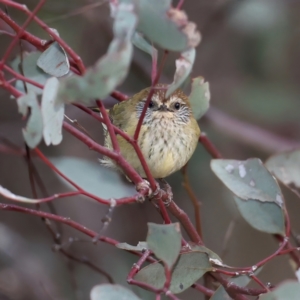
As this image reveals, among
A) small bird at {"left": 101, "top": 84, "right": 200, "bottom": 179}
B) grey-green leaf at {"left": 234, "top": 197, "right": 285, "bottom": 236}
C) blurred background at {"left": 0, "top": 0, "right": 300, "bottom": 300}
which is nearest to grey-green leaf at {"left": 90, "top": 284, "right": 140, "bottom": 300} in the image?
grey-green leaf at {"left": 234, "top": 197, "right": 285, "bottom": 236}

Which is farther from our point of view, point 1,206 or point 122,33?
point 1,206

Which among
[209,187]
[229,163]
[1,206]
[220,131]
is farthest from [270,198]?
[209,187]

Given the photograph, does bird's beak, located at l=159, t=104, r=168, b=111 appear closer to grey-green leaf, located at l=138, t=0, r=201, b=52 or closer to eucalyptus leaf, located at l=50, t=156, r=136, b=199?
eucalyptus leaf, located at l=50, t=156, r=136, b=199

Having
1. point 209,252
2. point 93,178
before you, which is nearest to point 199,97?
point 93,178

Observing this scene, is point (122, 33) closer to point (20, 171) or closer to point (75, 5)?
point (75, 5)

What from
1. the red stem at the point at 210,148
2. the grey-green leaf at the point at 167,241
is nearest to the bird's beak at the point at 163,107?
the red stem at the point at 210,148

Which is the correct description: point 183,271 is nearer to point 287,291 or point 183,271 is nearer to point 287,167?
point 287,291

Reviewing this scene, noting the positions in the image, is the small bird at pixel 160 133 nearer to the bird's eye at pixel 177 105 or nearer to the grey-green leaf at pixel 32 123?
the bird's eye at pixel 177 105
